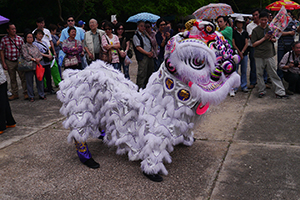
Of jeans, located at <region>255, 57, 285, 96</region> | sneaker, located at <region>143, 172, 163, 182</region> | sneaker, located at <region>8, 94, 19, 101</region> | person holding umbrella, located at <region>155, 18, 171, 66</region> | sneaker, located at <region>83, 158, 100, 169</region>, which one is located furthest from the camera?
person holding umbrella, located at <region>155, 18, 171, 66</region>

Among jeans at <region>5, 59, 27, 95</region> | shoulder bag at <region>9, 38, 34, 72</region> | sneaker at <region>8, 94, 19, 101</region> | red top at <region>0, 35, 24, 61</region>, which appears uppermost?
red top at <region>0, 35, 24, 61</region>

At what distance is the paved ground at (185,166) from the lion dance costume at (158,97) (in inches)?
→ 10.6

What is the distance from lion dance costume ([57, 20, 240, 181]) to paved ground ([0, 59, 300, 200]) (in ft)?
0.88

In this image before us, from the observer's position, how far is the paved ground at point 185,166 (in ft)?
10.5

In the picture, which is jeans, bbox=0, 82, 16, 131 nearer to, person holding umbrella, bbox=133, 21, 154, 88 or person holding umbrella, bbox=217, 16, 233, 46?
person holding umbrella, bbox=133, 21, 154, 88

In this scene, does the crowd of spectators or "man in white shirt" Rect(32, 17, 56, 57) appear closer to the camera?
A: the crowd of spectators

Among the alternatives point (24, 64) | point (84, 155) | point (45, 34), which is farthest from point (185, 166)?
point (45, 34)

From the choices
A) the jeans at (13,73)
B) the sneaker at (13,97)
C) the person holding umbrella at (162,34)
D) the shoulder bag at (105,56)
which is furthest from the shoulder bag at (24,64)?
the person holding umbrella at (162,34)

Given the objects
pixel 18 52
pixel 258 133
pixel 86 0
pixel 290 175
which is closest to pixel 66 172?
pixel 290 175

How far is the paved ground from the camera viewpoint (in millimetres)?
3201

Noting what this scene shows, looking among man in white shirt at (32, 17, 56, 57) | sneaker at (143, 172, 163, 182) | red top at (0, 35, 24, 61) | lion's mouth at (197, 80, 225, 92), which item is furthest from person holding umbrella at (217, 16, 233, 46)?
red top at (0, 35, 24, 61)

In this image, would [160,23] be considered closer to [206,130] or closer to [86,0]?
[206,130]

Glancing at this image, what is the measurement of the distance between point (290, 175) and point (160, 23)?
5.45 metres

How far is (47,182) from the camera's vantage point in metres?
3.51
